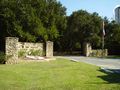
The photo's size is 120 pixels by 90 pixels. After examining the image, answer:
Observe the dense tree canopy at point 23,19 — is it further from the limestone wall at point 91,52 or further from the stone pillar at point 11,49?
the limestone wall at point 91,52

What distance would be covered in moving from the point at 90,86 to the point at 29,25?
87.3ft

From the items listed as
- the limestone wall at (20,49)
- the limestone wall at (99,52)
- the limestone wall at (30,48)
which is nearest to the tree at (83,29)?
the limestone wall at (99,52)

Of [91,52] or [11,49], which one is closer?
[11,49]

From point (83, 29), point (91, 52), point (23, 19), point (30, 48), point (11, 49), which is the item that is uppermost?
point (83, 29)

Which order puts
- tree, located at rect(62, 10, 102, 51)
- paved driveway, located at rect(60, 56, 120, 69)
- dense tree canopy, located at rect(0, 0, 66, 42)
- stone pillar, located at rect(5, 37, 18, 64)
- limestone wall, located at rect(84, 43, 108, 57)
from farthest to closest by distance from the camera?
tree, located at rect(62, 10, 102, 51) → limestone wall, located at rect(84, 43, 108, 57) → dense tree canopy, located at rect(0, 0, 66, 42) → stone pillar, located at rect(5, 37, 18, 64) → paved driveway, located at rect(60, 56, 120, 69)

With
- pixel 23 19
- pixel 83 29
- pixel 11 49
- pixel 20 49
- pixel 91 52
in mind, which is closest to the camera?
pixel 11 49

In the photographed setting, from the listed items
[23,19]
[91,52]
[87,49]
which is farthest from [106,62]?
[91,52]

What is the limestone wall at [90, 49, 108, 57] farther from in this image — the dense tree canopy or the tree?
the dense tree canopy

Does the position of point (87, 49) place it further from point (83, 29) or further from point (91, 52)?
point (83, 29)

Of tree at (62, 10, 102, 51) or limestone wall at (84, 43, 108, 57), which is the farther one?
tree at (62, 10, 102, 51)

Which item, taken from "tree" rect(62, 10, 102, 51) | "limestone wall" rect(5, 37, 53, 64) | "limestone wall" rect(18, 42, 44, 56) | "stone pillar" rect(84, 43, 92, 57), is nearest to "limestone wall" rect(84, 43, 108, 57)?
"stone pillar" rect(84, 43, 92, 57)

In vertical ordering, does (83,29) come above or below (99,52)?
above

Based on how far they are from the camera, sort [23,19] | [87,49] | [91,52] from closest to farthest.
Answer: [23,19] < [87,49] < [91,52]

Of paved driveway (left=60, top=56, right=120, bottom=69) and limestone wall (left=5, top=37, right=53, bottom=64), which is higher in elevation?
limestone wall (left=5, top=37, right=53, bottom=64)
